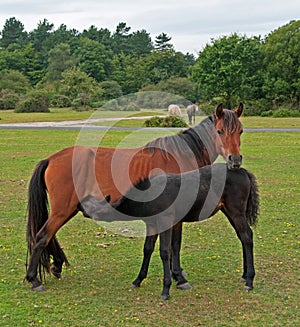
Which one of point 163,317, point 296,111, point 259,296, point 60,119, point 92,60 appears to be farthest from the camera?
point 92,60

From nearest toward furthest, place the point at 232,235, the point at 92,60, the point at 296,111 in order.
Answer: the point at 232,235, the point at 296,111, the point at 92,60

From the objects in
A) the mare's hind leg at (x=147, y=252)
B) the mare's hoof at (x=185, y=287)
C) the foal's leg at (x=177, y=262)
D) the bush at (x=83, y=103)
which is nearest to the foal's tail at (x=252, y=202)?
the foal's leg at (x=177, y=262)

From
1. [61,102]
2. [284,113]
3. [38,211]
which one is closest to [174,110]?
[38,211]

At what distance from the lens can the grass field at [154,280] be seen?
544 centimetres

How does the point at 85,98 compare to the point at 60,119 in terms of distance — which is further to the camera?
the point at 85,98

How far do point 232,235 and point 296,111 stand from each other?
41661mm

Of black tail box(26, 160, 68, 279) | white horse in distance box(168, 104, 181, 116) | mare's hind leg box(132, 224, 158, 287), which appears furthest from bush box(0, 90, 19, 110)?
mare's hind leg box(132, 224, 158, 287)

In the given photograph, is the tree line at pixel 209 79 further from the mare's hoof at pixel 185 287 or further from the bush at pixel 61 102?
the mare's hoof at pixel 185 287

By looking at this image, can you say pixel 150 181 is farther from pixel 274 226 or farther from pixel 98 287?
pixel 274 226

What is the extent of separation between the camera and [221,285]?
252 inches

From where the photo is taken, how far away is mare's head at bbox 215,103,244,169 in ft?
20.3

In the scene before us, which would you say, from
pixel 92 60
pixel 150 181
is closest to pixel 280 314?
pixel 150 181

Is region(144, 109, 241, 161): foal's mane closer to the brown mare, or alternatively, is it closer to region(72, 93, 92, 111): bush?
the brown mare

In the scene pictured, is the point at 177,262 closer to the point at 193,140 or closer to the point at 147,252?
the point at 147,252
